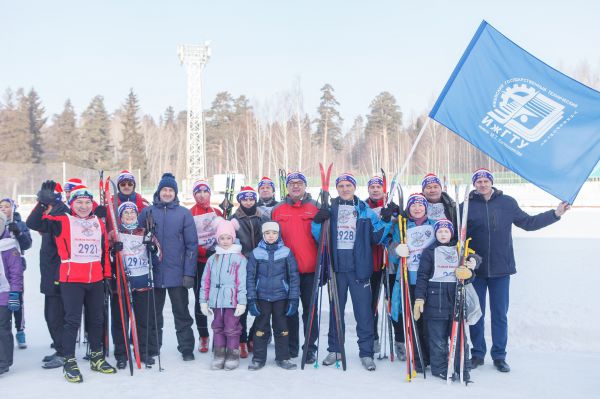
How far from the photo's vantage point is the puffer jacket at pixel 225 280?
4977 mm

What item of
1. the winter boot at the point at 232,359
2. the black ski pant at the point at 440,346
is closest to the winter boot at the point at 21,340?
the winter boot at the point at 232,359

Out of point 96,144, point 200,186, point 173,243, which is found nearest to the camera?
point 173,243

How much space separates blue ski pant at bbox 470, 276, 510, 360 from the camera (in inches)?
195

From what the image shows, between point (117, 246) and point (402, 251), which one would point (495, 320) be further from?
point (117, 246)

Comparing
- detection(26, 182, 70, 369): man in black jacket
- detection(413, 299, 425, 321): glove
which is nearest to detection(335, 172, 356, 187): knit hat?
detection(413, 299, 425, 321): glove

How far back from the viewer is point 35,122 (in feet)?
171

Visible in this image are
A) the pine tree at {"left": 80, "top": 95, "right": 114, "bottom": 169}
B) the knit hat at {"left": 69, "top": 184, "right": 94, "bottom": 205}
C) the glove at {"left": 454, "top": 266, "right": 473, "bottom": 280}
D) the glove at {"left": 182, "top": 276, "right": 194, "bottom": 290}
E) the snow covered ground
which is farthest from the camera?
the pine tree at {"left": 80, "top": 95, "right": 114, "bottom": 169}

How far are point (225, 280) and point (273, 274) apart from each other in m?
0.47

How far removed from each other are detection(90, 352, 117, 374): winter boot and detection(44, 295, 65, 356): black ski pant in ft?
1.50

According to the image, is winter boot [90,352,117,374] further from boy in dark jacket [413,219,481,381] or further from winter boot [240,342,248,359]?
boy in dark jacket [413,219,481,381]

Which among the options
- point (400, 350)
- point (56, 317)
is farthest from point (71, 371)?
point (400, 350)

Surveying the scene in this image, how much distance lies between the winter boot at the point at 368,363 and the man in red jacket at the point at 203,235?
169 centimetres

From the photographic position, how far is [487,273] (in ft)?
16.2

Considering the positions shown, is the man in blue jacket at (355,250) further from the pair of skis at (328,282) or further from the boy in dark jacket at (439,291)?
the boy in dark jacket at (439,291)
